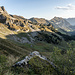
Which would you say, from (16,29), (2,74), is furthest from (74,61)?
(16,29)

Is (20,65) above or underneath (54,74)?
above

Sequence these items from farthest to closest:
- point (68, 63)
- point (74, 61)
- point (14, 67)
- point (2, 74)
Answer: point (74, 61) < point (68, 63) < point (14, 67) < point (2, 74)

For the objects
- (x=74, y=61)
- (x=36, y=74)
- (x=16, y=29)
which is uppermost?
(x=36, y=74)

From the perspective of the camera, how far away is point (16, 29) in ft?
602

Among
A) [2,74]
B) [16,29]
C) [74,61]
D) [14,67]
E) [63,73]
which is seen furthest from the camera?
[16,29]

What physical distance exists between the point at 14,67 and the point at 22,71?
140 centimetres

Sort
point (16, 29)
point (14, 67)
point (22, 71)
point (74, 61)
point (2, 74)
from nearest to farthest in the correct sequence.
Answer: point (2, 74), point (22, 71), point (14, 67), point (74, 61), point (16, 29)

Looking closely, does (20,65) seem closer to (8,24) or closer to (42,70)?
(42,70)

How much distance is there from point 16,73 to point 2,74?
5.16ft

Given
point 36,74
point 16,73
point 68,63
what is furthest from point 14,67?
point 68,63

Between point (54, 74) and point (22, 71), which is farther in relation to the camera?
point (54, 74)

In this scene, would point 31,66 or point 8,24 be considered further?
point 8,24

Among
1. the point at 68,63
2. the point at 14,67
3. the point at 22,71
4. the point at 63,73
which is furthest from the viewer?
the point at 68,63

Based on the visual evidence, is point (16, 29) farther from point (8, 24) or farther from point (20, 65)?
point (20, 65)
